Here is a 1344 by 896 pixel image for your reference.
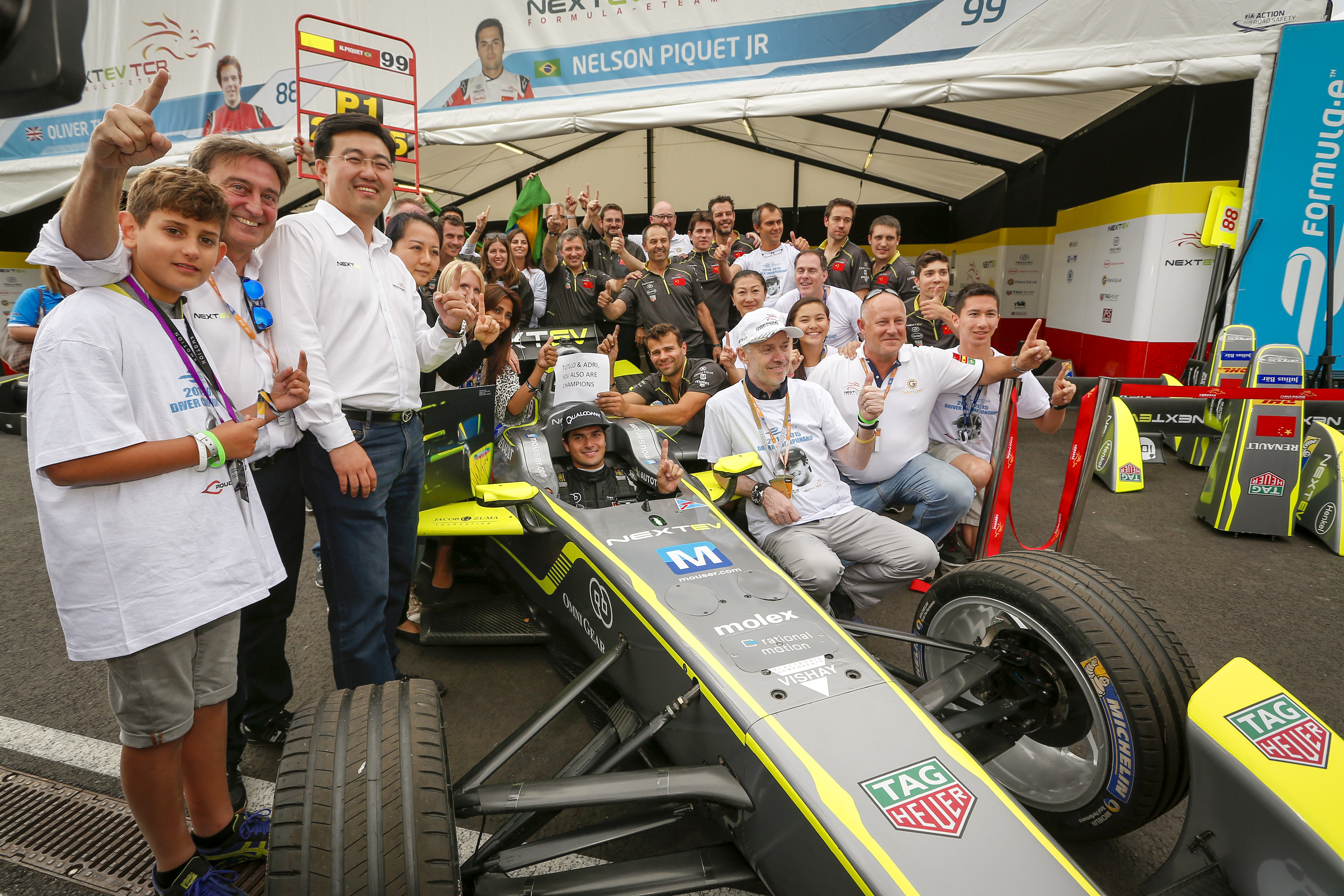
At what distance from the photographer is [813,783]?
1.47 meters

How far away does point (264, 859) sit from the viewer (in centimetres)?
192

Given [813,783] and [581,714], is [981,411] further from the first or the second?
[813,783]

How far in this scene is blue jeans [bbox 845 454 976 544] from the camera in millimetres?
3412

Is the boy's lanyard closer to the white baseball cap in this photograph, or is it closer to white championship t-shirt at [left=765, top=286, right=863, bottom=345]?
the white baseball cap

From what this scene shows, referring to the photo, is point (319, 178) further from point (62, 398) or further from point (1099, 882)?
point (1099, 882)

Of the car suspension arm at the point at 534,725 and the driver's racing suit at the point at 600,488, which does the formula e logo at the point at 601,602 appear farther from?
the driver's racing suit at the point at 600,488

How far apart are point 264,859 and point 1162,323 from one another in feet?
27.0

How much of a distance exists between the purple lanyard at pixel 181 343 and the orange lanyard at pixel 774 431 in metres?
2.13

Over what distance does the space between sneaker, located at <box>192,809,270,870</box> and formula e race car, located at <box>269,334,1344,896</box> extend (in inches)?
24.6

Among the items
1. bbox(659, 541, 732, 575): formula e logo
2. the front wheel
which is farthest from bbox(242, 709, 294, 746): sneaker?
the front wheel

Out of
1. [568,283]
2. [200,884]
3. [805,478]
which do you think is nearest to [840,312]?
[568,283]

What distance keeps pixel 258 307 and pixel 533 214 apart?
385 cm

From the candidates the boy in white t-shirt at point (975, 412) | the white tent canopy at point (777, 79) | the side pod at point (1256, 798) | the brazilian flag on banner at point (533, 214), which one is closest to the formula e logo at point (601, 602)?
the side pod at point (1256, 798)

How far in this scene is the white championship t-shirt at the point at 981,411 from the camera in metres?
3.73
